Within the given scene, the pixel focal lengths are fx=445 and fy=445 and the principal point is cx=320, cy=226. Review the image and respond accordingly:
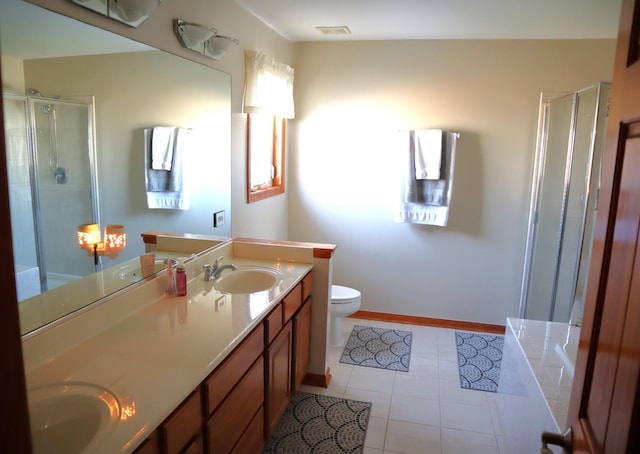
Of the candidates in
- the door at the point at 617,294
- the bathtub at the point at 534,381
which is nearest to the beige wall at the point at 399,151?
the bathtub at the point at 534,381

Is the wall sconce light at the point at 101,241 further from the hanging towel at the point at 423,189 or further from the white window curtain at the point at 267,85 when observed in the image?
the hanging towel at the point at 423,189

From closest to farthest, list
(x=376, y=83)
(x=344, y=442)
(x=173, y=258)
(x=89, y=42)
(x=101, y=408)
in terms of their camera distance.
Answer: (x=101, y=408) → (x=89, y=42) → (x=173, y=258) → (x=344, y=442) → (x=376, y=83)

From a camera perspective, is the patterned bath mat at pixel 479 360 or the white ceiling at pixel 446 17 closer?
the white ceiling at pixel 446 17

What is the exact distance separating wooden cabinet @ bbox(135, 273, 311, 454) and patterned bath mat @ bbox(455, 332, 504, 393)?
1148 mm

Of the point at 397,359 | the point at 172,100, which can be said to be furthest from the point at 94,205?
the point at 397,359

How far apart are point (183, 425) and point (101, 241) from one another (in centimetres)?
81

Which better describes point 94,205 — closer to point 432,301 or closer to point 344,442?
point 344,442

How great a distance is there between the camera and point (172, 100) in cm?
216

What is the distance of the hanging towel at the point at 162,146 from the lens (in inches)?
80.5

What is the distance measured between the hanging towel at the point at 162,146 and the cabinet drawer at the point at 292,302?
34.1 inches

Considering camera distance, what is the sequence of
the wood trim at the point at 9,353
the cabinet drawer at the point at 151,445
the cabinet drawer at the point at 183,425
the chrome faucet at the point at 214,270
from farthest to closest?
the chrome faucet at the point at 214,270 < the cabinet drawer at the point at 183,425 < the cabinet drawer at the point at 151,445 < the wood trim at the point at 9,353

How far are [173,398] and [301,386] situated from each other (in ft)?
5.52

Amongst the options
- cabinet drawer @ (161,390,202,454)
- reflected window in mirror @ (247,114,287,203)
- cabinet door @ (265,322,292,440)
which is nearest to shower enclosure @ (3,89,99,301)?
cabinet drawer @ (161,390,202,454)

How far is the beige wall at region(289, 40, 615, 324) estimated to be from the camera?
3.38 meters
